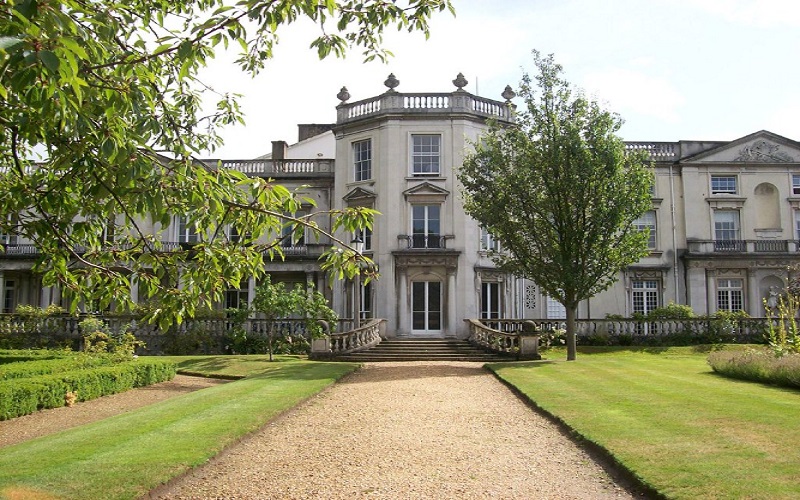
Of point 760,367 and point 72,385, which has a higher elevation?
point 760,367

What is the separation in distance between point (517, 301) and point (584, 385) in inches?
666

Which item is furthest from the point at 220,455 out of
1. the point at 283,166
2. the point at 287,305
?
the point at 283,166

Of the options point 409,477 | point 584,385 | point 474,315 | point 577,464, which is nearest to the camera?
point 409,477

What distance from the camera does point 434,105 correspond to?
3098 centimetres

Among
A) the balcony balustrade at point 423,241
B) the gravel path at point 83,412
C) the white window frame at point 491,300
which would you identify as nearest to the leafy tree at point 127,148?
the gravel path at point 83,412

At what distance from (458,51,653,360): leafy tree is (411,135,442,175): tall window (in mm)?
7759

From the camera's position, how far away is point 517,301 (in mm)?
31312

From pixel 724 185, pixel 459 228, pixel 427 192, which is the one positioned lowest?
pixel 459 228

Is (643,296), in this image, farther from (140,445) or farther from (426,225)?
(140,445)

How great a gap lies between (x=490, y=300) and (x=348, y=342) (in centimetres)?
846

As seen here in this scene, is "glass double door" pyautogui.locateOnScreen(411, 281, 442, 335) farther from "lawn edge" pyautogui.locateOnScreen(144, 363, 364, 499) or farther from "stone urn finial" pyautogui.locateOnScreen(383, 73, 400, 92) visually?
"lawn edge" pyautogui.locateOnScreen(144, 363, 364, 499)

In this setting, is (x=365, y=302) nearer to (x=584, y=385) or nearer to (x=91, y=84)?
(x=584, y=385)

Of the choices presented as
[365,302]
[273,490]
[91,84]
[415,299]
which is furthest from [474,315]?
[91,84]

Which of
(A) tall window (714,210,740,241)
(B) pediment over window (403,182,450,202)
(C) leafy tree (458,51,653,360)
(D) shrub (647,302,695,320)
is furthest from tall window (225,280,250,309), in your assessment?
(A) tall window (714,210,740,241)
